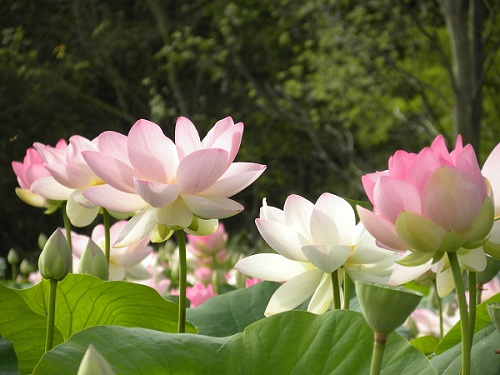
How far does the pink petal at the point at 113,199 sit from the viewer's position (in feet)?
1.87

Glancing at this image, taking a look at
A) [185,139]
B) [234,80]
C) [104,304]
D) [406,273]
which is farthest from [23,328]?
[234,80]

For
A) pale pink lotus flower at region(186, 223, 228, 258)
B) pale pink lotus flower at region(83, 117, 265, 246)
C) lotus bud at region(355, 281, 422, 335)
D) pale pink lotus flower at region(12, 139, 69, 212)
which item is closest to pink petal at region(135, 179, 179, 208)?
pale pink lotus flower at region(83, 117, 265, 246)

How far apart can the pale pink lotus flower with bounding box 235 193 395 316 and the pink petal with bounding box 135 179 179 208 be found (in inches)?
2.7

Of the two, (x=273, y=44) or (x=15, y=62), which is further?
(x=273, y=44)

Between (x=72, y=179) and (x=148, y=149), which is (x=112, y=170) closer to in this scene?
(x=148, y=149)

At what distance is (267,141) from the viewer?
7977mm

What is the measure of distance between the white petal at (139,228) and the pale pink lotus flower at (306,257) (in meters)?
0.07

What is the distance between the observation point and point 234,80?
8.09 metres

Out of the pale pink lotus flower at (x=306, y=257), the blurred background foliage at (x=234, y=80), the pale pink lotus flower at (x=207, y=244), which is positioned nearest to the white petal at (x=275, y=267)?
the pale pink lotus flower at (x=306, y=257)

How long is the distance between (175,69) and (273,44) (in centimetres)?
130

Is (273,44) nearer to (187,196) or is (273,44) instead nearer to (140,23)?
(140,23)

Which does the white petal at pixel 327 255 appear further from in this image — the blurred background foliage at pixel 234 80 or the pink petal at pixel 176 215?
the blurred background foliage at pixel 234 80

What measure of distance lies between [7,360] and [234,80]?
25.2ft

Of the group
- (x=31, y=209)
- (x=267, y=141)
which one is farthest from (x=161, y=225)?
(x=267, y=141)
